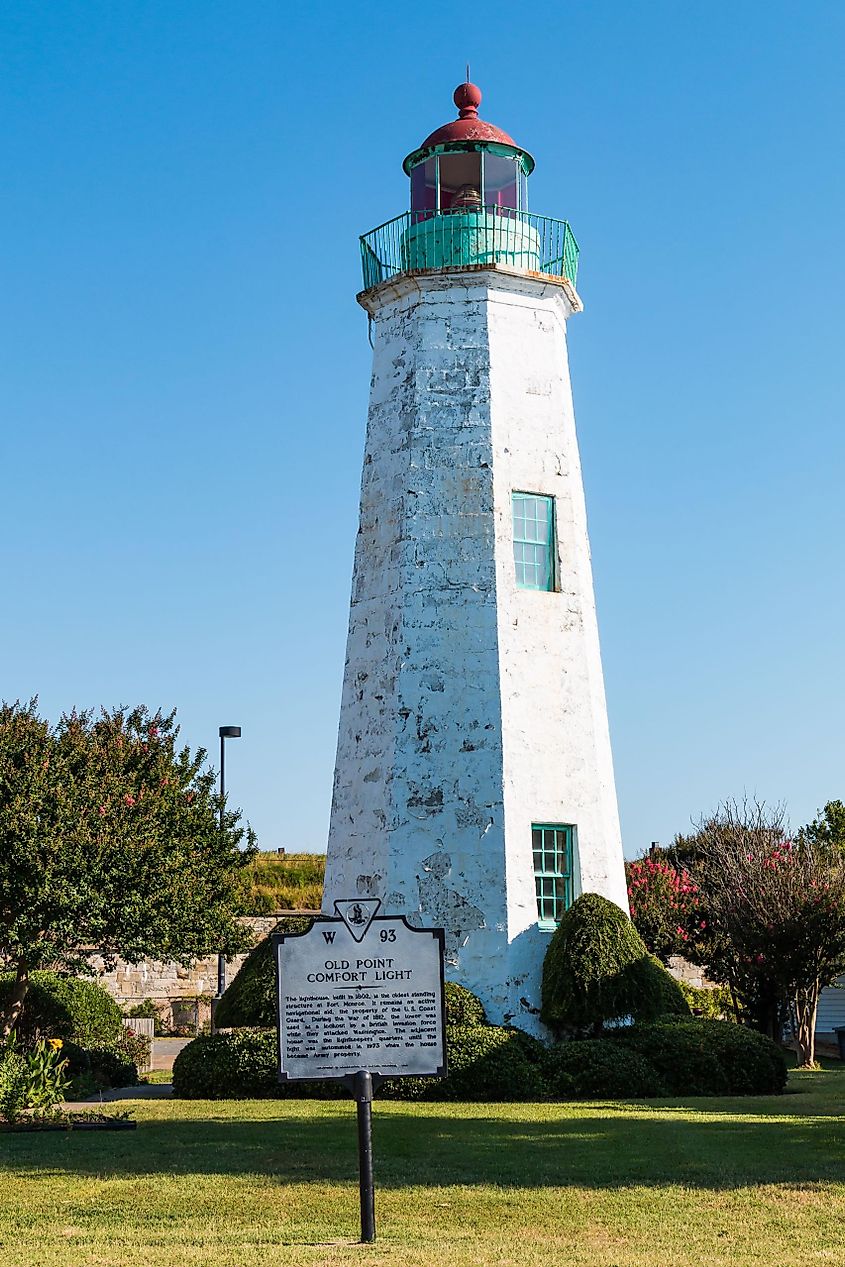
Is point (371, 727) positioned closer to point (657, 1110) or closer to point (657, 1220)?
point (657, 1110)

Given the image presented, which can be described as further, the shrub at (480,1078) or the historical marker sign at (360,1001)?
the shrub at (480,1078)

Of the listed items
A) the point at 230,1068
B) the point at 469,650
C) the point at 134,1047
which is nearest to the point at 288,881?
the point at 134,1047

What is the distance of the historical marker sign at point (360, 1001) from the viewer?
9.59 metres

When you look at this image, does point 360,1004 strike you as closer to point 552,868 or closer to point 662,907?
point 552,868

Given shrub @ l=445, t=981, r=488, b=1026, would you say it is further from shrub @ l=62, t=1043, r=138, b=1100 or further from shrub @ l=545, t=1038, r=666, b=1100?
shrub @ l=62, t=1043, r=138, b=1100

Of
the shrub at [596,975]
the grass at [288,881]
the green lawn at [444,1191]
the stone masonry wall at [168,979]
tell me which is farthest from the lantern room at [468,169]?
the grass at [288,881]

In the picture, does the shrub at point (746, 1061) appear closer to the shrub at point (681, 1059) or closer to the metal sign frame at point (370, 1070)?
the shrub at point (681, 1059)

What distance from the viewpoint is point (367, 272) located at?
2319 cm

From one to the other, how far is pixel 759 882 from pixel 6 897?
12.8m

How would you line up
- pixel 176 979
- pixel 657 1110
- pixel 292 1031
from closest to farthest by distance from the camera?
pixel 292 1031
pixel 657 1110
pixel 176 979

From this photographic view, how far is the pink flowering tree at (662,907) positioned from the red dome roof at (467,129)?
1388 centimetres

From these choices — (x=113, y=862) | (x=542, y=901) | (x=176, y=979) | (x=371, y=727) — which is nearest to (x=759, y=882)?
(x=542, y=901)

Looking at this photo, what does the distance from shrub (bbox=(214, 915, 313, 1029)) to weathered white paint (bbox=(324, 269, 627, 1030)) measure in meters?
1.87

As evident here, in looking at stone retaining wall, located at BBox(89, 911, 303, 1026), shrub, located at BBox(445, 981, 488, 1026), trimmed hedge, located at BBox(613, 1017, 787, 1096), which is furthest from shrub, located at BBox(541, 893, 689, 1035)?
stone retaining wall, located at BBox(89, 911, 303, 1026)
